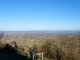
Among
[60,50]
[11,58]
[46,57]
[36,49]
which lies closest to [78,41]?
[60,50]

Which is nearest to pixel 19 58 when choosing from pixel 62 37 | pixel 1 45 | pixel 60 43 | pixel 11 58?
pixel 11 58

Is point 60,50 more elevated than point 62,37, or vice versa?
point 62,37

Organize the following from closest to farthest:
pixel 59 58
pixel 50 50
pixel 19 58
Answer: pixel 19 58
pixel 59 58
pixel 50 50

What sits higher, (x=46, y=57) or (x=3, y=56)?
(x=3, y=56)

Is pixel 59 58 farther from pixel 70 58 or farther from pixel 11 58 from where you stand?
pixel 11 58

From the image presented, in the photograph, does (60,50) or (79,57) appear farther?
(60,50)

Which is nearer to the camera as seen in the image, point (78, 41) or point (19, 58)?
point (19, 58)

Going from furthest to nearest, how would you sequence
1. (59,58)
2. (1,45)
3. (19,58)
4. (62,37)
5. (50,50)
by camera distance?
(62,37) < (50,50) < (59,58) < (1,45) < (19,58)

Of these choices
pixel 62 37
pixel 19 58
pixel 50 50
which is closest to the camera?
pixel 19 58

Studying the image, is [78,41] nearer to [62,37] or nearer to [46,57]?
[62,37]
